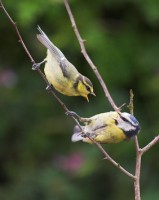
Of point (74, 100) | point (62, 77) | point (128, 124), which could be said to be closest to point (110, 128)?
point (128, 124)

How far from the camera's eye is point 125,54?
536 centimetres

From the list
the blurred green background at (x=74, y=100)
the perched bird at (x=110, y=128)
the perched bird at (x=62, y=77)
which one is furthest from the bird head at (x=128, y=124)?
the blurred green background at (x=74, y=100)

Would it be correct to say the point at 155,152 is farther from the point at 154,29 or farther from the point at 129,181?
the point at 154,29

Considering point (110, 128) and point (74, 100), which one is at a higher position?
point (74, 100)

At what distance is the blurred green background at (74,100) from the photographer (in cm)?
493

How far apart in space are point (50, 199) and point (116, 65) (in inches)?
47.6

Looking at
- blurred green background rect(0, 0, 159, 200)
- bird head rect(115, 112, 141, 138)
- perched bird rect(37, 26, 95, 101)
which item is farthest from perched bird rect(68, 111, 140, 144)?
blurred green background rect(0, 0, 159, 200)

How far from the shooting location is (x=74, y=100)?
18.1 feet

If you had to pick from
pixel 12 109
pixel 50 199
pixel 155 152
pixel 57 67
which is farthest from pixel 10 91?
pixel 57 67

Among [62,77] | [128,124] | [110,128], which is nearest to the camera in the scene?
[128,124]

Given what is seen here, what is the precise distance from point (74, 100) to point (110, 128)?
2508mm

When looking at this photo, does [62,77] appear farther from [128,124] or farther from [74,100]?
[74,100]

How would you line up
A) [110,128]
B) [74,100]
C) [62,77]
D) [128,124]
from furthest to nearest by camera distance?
[74,100] → [62,77] → [110,128] → [128,124]

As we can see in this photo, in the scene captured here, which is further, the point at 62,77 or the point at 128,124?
the point at 62,77
